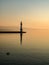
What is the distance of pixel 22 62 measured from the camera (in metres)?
13.8

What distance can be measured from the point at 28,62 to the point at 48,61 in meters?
1.56

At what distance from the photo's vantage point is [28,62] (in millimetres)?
13875

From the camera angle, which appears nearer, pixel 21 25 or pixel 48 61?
pixel 48 61

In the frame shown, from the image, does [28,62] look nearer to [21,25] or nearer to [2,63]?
[2,63]

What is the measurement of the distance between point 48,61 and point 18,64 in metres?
2.45

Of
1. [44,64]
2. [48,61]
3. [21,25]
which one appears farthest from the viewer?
[21,25]

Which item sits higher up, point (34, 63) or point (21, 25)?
point (21, 25)

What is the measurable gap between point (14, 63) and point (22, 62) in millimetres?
668

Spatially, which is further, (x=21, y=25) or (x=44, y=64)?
(x=21, y=25)

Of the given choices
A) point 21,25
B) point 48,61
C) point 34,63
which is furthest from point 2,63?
point 21,25

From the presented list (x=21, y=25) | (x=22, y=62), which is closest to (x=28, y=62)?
(x=22, y=62)

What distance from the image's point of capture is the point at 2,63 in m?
13.5

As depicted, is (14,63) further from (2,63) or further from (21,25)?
(21,25)

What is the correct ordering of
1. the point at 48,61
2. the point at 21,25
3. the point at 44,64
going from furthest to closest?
the point at 21,25, the point at 48,61, the point at 44,64
